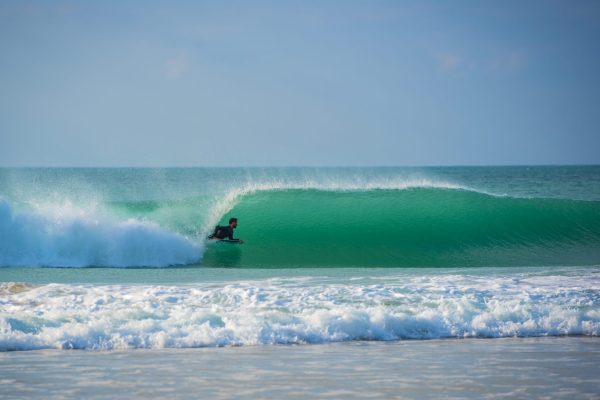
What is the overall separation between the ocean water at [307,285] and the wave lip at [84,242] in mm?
Result: 34

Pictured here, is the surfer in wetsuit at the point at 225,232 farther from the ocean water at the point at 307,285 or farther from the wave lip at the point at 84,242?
the wave lip at the point at 84,242

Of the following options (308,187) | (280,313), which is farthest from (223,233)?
(280,313)

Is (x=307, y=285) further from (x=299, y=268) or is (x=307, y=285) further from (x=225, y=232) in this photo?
(x=225, y=232)

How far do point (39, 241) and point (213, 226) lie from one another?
3717mm

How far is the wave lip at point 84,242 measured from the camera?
14.4m

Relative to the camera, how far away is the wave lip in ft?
47.1

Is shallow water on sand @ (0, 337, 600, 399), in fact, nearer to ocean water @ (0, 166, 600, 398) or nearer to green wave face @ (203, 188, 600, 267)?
ocean water @ (0, 166, 600, 398)

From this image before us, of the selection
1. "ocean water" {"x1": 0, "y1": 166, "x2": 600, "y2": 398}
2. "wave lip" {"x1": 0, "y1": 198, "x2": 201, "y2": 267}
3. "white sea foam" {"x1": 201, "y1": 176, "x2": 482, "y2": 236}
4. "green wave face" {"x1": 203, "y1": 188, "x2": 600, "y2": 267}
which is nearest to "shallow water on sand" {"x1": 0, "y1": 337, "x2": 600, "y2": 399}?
"ocean water" {"x1": 0, "y1": 166, "x2": 600, "y2": 398}

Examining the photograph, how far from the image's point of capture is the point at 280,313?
8.72m

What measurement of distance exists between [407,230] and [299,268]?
4.25 m

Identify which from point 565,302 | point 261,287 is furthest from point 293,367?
point 565,302

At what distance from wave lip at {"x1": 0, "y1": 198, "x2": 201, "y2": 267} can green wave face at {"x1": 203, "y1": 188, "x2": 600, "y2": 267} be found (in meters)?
0.91

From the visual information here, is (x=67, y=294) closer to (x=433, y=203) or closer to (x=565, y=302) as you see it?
(x=565, y=302)

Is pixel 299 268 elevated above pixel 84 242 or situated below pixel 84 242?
below
